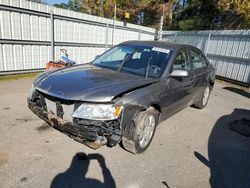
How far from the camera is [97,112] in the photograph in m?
2.52

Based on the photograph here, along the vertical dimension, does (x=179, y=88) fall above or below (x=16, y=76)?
above

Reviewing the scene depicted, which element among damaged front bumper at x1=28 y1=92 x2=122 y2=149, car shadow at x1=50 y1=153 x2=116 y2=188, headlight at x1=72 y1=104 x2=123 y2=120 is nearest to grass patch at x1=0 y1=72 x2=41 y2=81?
damaged front bumper at x1=28 y1=92 x2=122 y2=149

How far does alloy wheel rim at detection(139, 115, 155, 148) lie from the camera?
3.08 meters

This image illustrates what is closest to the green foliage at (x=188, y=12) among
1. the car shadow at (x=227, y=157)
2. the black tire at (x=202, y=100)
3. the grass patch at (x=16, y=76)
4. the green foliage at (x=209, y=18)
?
the green foliage at (x=209, y=18)

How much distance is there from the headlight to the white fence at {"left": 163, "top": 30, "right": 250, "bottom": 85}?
8869 mm

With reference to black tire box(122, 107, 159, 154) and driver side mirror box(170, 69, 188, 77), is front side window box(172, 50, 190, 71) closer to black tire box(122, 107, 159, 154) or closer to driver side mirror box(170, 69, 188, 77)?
driver side mirror box(170, 69, 188, 77)

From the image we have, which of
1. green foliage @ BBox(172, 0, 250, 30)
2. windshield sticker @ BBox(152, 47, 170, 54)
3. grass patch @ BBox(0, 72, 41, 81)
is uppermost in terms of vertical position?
green foliage @ BBox(172, 0, 250, 30)

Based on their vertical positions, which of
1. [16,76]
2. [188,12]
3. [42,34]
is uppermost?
[188,12]

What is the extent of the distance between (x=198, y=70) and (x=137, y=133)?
8.27ft

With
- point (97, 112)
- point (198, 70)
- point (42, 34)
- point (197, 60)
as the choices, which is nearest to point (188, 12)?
point (42, 34)

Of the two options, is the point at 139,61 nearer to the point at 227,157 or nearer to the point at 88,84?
the point at 88,84

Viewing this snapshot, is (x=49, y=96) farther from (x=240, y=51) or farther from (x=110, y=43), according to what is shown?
(x=240, y=51)

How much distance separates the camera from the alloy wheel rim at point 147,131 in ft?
10.1

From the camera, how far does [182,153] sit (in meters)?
3.30
